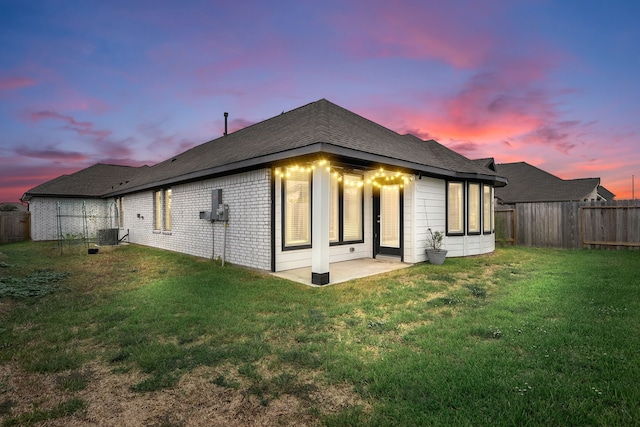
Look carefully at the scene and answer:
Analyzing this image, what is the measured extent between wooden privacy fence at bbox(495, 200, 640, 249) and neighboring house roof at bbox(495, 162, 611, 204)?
850cm

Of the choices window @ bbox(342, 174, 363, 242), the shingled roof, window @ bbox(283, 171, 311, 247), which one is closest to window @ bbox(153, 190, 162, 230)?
the shingled roof

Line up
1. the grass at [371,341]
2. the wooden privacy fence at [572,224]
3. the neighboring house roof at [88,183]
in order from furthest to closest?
1. the neighboring house roof at [88,183]
2. the wooden privacy fence at [572,224]
3. the grass at [371,341]

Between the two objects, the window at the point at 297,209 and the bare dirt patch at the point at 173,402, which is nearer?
the bare dirt patch at the point at 173,402

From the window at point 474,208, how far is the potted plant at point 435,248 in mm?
1637

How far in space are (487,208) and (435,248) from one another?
3613 millimetres

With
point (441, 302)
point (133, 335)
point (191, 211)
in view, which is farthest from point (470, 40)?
point (133, 335)

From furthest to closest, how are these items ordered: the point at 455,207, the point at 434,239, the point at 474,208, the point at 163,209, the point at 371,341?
1. the point at 163,209
2. the point at 474,208
3. the point at 455,207
4. the point at 434,239
5. the point at 371,341

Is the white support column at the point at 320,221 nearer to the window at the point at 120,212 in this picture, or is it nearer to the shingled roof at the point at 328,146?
the shingled roof at the point at 328,146

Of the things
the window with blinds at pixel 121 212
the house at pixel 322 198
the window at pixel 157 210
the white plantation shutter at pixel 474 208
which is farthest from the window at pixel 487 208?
the window with blinds at pixel 121 212

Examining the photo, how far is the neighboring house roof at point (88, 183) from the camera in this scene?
18198mm

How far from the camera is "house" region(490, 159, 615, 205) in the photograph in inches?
769

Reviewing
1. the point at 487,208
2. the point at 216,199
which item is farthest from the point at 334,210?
the point at 487,208

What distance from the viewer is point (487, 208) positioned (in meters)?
11.0

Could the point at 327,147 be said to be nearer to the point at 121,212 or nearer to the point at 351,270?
the point at 351,270
